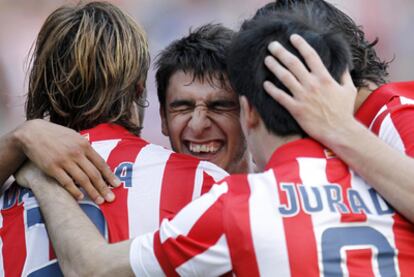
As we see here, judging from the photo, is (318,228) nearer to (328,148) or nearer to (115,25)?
(328,148)

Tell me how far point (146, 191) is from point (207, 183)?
19cm

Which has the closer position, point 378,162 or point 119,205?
point 378,162

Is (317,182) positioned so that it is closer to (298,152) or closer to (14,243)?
(298,152)

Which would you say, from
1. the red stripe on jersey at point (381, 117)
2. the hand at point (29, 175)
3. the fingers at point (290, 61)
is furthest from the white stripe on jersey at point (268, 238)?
the hand at point (29, 175)

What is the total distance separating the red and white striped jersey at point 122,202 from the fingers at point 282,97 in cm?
47

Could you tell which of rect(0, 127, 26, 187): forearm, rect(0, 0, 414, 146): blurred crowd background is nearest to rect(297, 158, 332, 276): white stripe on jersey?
rect(0, 127, 26, 187): forearm

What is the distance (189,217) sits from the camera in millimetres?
1771

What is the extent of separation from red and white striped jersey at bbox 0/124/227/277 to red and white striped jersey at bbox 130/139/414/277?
283 mm

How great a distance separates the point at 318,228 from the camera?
172 cm

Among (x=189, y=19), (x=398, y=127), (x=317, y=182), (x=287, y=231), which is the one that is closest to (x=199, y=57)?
(x=398, y=127)

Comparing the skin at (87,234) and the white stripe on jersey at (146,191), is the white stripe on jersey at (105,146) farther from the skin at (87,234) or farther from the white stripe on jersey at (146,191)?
the skin at (87,234)

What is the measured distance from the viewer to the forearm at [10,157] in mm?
2289

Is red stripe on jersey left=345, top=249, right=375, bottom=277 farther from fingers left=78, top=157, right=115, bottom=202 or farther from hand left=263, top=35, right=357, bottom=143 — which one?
fingers left=78, top=157, right=115, bottom=202

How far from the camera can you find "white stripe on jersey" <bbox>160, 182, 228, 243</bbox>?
5.77 feet
